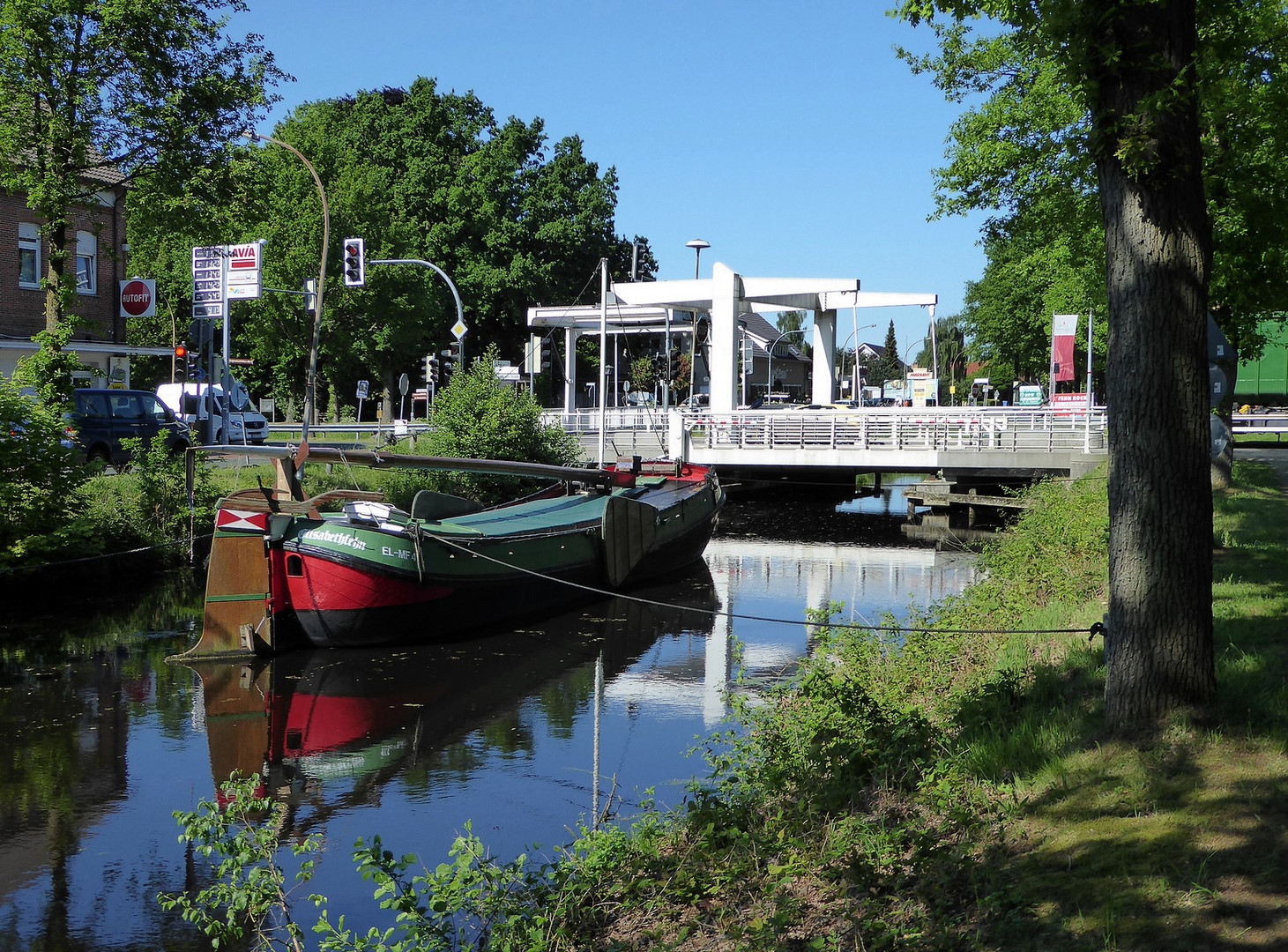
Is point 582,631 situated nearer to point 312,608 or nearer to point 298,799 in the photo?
point 312,608

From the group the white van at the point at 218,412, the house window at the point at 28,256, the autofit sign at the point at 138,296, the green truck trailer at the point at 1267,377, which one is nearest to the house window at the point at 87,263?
the house window at the point at 28,256

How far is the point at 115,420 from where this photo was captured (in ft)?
88.4

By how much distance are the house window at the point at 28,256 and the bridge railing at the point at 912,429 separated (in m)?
17.9

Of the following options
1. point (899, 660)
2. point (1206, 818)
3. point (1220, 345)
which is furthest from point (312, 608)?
point (1206, 818)

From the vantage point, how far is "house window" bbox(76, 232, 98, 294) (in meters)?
32.4

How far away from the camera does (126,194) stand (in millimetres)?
20203

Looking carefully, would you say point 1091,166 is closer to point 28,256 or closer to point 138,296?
point 138,296

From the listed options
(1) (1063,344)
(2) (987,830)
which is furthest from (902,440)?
(2) (987,830)

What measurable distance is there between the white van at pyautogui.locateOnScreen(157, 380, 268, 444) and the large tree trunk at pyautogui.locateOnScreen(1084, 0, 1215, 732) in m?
24.3

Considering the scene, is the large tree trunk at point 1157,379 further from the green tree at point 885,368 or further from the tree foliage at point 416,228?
the green tree at point 885,368

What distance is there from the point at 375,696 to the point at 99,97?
12041 millimetres

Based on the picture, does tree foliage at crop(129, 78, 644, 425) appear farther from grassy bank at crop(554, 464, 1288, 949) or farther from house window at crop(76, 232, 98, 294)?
grassy bank at crop(554, 464, 1288, 949)

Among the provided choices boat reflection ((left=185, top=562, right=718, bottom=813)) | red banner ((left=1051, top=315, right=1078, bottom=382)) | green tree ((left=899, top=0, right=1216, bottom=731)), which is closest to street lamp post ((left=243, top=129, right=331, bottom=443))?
boat reflection ((left=185, top=562, right=718, bottom=813))

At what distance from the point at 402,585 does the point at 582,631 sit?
117 inches
